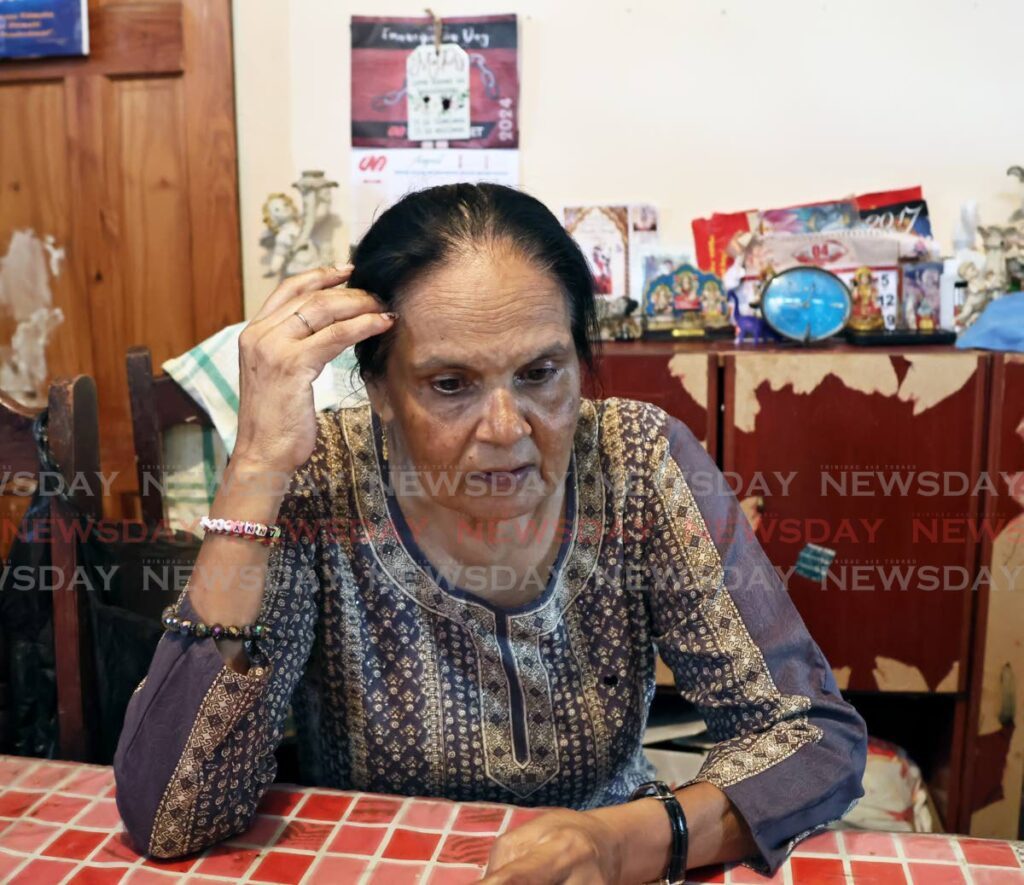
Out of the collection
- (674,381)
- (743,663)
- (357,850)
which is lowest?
(357,850)

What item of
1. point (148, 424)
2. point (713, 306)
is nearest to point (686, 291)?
point (713, 306)

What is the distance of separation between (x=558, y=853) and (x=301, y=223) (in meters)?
1.88

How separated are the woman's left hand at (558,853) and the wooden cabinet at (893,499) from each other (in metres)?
1.18

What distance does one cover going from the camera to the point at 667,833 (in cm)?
93

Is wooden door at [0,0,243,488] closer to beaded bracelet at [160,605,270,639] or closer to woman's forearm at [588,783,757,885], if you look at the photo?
beaded bracelet at [160,605,270,639]

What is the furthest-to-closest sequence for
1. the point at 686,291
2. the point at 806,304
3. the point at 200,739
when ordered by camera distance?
the point at 686,291 < the point at 806,304 < the point at 200,739

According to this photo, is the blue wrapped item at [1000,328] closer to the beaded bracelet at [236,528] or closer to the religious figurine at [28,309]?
the beaded bracelet at [236,528]

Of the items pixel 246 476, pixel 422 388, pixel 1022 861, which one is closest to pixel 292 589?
pixel 246 476

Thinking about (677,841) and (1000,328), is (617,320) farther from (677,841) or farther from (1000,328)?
(677,841)

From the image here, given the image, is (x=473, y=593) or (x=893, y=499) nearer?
(x=473, y=593)

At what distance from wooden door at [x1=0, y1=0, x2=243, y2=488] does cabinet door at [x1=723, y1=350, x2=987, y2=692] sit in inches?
54.6

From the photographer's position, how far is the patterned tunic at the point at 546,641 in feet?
3.72

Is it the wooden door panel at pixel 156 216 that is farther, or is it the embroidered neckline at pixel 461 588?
the wooden door panel at pixel 156 216

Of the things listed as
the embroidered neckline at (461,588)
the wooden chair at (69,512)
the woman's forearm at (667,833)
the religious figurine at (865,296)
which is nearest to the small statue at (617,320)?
the religious figurine at (865,296)
